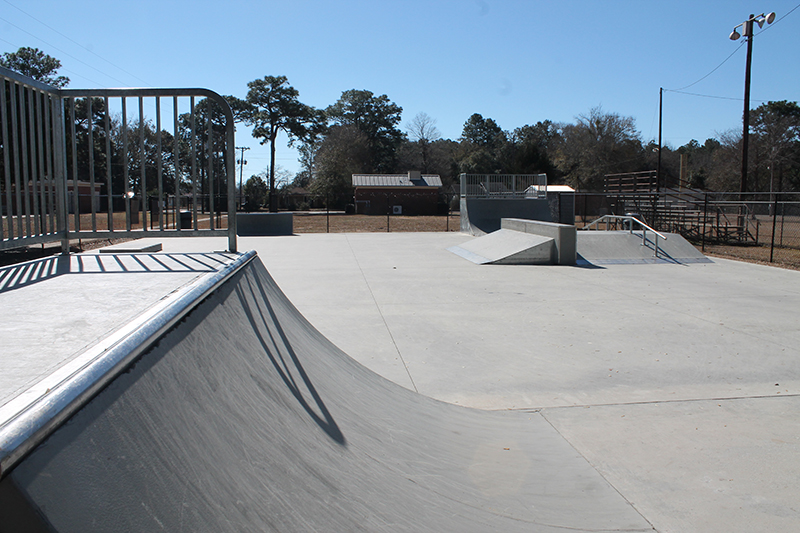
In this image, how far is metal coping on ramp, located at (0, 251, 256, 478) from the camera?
1.02 m

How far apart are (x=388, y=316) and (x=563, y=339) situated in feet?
7.54

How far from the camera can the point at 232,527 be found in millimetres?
1514

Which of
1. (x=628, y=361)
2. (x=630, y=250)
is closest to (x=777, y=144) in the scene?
(x=630, y=250)

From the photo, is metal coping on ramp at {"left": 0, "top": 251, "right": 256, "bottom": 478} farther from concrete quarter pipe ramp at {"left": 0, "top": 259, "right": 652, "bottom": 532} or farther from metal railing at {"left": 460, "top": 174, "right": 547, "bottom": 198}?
metal railing at {"left": 460, "top": 174, "right": 547, "bottom": 198}

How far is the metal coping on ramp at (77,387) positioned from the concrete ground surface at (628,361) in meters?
2.44

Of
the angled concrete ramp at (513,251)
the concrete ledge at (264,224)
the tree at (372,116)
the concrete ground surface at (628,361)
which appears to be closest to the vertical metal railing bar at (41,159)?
the concrete ground surface at (628,361)

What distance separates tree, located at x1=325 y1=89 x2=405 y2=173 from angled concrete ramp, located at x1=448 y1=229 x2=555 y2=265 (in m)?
70.3

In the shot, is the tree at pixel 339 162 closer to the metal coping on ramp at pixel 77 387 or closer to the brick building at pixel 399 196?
the brick building at pixel 399 196

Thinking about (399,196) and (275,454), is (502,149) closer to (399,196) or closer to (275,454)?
(399,196)

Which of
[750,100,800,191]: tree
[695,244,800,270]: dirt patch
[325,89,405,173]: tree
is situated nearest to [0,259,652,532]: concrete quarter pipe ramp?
[695,244,800,270]: dirt patch

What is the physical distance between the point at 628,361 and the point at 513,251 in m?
7.96

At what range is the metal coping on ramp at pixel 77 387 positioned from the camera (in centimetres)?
102

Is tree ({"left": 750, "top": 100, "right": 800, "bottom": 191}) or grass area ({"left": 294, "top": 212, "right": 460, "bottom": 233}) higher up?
tree ({"left": 750, "top": 100, "right": 800, "bottom": 191})

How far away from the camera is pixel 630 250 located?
46.3 feet
